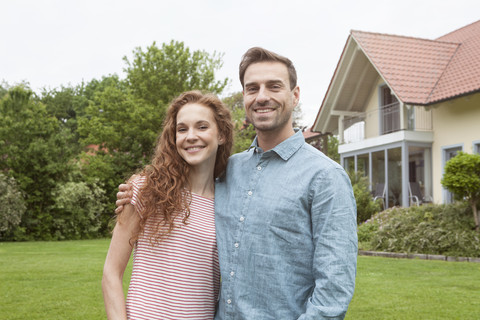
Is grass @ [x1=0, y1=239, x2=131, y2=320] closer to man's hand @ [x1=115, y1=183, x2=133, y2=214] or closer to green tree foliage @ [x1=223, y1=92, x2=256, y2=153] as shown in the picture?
man's hand @ [x1=115, y1=183, x2=133, y2=214]

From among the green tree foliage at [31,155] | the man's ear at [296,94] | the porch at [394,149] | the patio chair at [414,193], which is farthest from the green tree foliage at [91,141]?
the man's ear at [296,94]

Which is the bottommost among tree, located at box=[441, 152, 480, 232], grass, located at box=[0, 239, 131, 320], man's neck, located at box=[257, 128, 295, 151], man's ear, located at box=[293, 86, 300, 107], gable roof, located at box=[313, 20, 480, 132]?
grass, located at box=[0, 239, 131, 320]

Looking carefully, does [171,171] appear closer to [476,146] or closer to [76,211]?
[476,146]

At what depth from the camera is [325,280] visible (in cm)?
214

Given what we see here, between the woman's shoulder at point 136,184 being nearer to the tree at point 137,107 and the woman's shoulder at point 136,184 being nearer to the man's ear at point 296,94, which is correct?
the man's ear at point 296,94

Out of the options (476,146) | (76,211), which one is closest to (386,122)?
(476,146)

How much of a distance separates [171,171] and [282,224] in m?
0.78

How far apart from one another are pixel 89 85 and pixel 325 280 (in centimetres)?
4604

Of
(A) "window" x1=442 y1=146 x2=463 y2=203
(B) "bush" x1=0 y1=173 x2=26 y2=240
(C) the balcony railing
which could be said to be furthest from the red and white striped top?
(B) "bush" x1=0 y1=173 x2=26 y2=240

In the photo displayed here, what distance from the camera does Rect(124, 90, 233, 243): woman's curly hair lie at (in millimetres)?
2645

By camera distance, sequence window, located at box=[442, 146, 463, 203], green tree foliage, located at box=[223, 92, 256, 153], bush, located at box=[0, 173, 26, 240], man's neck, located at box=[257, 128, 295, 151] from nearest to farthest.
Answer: man's neck, located at box=[257, 128, 295, 151] < window, located at box=[442, 146, 463, 203] < bush, located at box=[0, 173, 26, 240] < green tree foliage, located at box=[223, 92, 256, 153]

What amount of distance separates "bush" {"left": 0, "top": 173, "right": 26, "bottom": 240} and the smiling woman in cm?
1887

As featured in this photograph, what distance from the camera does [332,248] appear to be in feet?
7.11

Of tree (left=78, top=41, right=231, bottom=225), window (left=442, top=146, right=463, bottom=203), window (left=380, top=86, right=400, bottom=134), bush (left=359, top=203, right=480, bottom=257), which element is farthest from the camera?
tree (left=78, top=41, right=231, bottom=225)
